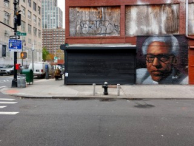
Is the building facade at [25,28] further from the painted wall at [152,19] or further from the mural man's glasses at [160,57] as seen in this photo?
the mural man's glasses at [160,57]

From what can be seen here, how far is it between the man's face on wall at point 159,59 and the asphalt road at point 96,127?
822cm

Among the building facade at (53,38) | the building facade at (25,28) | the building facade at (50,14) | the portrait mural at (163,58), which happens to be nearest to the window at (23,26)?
the building facade at (25,28)

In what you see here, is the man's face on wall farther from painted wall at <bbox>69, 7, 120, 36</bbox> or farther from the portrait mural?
painted wall at <bbox>69, 7, 120, 36</bbox>

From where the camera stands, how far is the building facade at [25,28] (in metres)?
43.2

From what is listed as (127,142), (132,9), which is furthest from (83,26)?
(127,142)

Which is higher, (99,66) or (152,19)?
(152,19)

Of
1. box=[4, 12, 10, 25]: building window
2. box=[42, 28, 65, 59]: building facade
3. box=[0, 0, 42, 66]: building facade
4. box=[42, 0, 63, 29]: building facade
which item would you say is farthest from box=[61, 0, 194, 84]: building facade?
box=[42, 0, 63, 29]: building facade

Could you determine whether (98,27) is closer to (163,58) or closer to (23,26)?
(163,58)

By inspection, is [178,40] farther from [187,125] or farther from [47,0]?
[47,0]

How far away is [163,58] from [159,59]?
313 millimetres

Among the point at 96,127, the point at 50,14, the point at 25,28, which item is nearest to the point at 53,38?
the point at 50,14

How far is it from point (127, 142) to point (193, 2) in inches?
569

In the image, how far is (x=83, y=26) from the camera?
1569 cm

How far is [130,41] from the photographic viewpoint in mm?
15547
